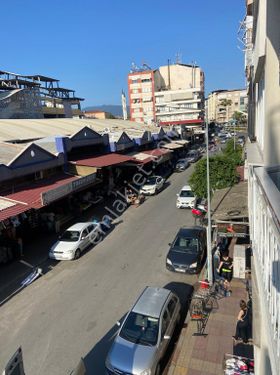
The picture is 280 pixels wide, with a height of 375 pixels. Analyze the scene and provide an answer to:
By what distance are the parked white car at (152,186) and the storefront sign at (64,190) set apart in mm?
8247

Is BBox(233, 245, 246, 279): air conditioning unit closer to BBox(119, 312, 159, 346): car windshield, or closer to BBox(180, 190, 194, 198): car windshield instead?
BBox(119, 312, 159, 346): car windshield

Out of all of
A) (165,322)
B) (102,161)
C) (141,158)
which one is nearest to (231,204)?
(165,322)

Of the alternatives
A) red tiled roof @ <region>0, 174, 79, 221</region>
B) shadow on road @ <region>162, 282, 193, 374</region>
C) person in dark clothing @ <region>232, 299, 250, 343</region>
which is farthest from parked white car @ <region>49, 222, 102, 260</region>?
person in dark clothing @ <region>232, 299, 250, 343</region>

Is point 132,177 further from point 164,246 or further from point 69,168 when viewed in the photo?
point 164,246

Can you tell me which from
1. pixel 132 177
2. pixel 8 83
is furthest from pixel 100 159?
pixel 8 83

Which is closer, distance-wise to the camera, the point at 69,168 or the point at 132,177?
the point at 69,168

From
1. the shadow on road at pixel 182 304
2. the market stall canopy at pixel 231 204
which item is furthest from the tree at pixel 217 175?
the shadow on road at pixel 182 304

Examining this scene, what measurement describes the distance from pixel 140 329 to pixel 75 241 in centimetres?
882

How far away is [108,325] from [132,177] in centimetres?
2465

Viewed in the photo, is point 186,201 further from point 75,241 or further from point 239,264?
point 239,264

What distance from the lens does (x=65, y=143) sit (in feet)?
76.6

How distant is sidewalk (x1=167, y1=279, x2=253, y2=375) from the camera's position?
9.29 m

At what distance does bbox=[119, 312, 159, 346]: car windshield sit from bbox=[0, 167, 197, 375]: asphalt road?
1250mm

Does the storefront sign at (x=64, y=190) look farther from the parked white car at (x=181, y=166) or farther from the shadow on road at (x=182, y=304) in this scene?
the parked white car at (x=181, y=166)
